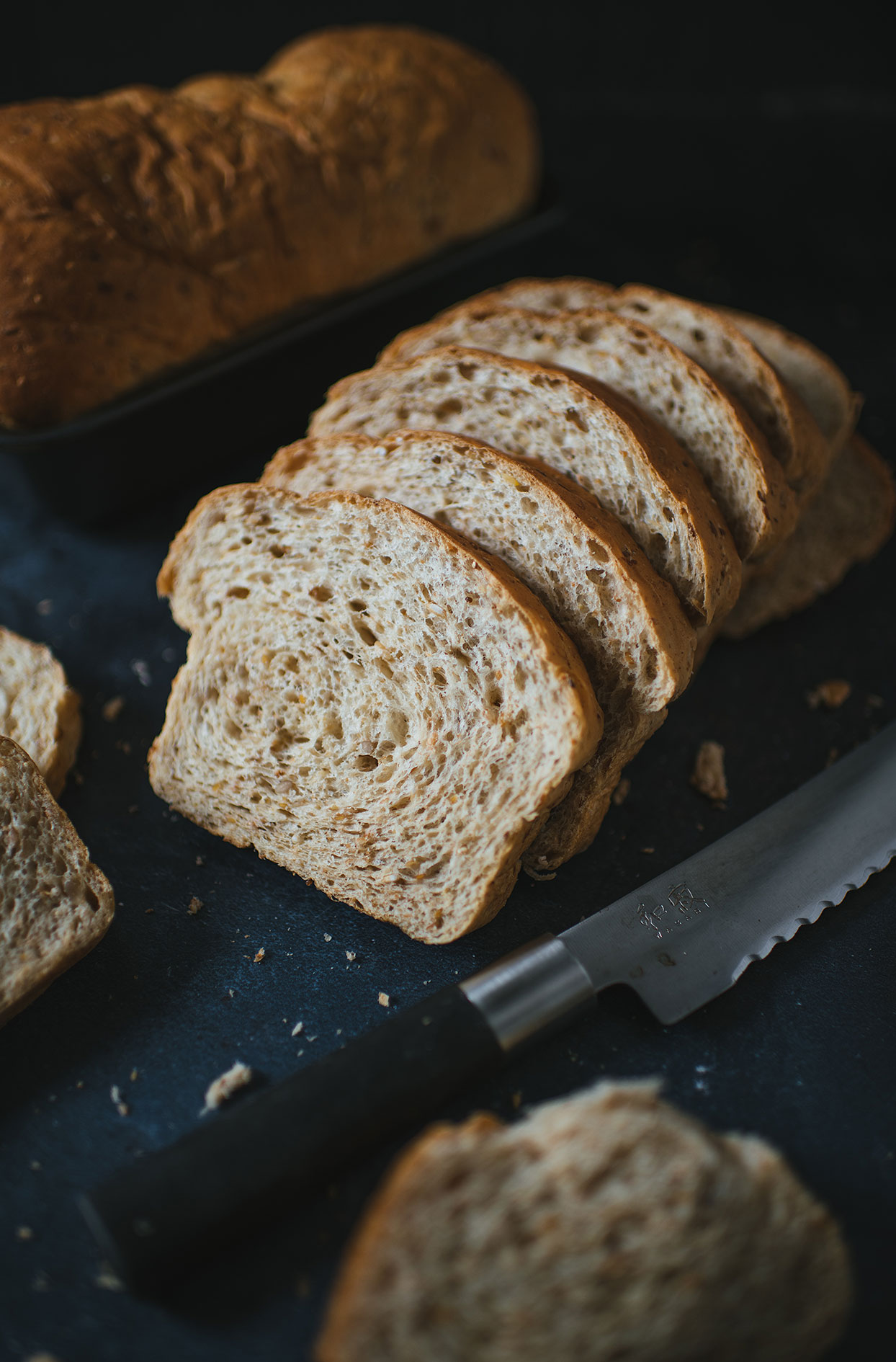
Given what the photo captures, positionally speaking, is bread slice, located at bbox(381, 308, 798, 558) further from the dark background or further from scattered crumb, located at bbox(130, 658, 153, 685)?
scattered crumb, located at bbox(130, 658, 153, 685)

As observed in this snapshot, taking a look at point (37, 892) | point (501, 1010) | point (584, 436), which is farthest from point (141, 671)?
point (501, 1010)

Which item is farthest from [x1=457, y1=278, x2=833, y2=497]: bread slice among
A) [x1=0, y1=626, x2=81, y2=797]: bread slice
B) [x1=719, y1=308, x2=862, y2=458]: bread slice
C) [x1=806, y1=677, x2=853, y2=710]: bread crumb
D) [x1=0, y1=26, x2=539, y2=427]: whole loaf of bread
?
[x1=0, y1=626, x2=81, y2=797]: bread slice

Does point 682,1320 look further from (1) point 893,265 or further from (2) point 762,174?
(2) point 762,174

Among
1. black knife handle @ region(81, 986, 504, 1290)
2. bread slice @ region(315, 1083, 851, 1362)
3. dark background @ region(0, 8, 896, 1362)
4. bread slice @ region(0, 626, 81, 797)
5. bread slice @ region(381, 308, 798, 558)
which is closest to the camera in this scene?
bread slice @ region(315, 1083, 851, 1362)

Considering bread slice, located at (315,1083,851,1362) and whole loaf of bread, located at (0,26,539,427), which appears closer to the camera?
bread slice, located at (315,1083,851,1362)

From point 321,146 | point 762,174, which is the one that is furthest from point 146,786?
point 762,174

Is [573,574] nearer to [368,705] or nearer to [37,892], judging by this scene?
[368,705]

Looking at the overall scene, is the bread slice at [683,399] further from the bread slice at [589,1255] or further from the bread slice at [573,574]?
the bread slice at [589,1255]

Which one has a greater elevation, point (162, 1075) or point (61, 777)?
point (61, 777)
